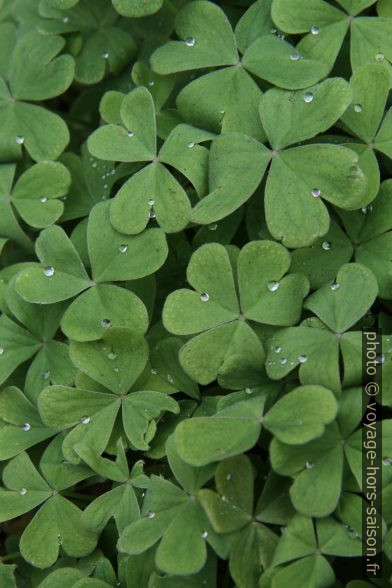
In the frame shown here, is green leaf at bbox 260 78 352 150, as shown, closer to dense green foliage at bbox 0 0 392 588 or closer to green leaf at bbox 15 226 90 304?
dense green foliage at bbox 0 0 392 588

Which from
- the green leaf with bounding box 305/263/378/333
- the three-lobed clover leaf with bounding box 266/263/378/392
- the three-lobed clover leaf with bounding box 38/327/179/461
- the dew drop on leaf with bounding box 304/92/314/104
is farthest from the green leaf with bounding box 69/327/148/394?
the dew drop on leaf with bounding box 304/92/314/104

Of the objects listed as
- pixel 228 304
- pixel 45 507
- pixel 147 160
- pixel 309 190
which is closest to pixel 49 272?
pixel 147 160

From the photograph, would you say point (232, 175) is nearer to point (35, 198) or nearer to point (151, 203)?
point (151, 203)

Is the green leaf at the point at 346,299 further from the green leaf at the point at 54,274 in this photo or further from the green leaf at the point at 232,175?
the green leaf at the point at 54,274

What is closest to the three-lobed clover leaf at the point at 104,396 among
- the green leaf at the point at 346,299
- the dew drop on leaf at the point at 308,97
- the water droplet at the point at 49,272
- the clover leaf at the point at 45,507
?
the clover leaf at the point at 45,507

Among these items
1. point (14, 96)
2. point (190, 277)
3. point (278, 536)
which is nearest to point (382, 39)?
point (190, 277)
